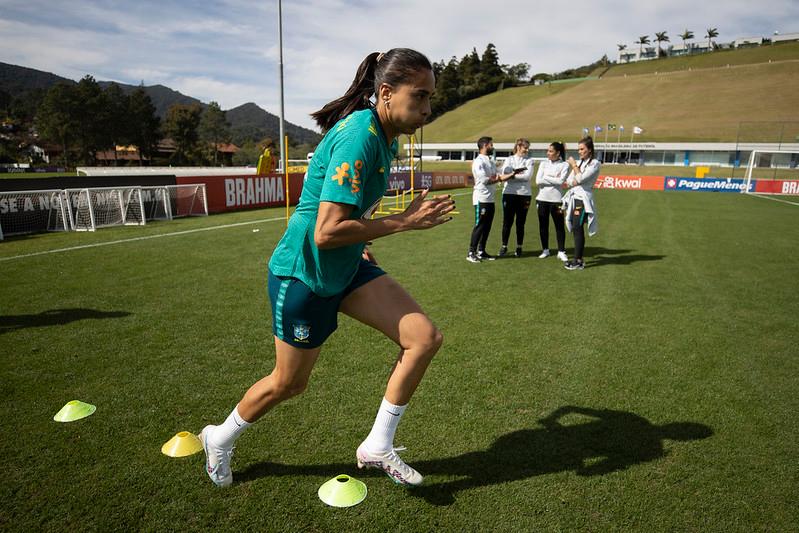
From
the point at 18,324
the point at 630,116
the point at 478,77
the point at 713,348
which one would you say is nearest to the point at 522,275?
the point at 713,348

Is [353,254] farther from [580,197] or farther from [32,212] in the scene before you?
[32,212]

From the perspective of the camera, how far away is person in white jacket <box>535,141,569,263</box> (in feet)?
27.8

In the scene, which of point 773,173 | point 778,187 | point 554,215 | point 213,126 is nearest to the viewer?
point 554,215

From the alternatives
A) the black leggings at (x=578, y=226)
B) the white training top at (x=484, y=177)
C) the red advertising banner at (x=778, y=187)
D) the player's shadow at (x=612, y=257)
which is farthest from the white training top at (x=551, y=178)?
the red advertising banner at (x=778, y=187)

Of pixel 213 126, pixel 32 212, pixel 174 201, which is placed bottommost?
pixel 32 212

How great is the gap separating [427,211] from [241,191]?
55.3 ft

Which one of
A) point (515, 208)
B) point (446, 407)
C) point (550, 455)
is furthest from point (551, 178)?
point (550, 455)

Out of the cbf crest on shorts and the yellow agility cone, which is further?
the yellow agility cone

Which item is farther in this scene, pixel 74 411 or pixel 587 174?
pixel 587 174

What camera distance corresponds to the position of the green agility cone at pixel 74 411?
3246 mm

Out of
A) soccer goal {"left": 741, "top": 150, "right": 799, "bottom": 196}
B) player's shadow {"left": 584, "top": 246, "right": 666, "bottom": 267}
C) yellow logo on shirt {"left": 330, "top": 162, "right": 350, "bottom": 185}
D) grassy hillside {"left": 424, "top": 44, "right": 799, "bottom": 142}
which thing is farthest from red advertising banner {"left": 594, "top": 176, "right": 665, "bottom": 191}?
yellow logo on shirt {"left": 330, "top": 162, "right": 350, "bottom": 185}

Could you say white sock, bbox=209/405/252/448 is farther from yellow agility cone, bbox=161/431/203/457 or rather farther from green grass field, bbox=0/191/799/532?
yellow agility cone, bbox=161/431/203/457

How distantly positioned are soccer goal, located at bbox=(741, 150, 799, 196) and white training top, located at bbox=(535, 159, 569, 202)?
29170 millimetres

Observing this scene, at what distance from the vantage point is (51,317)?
17.6 feet
